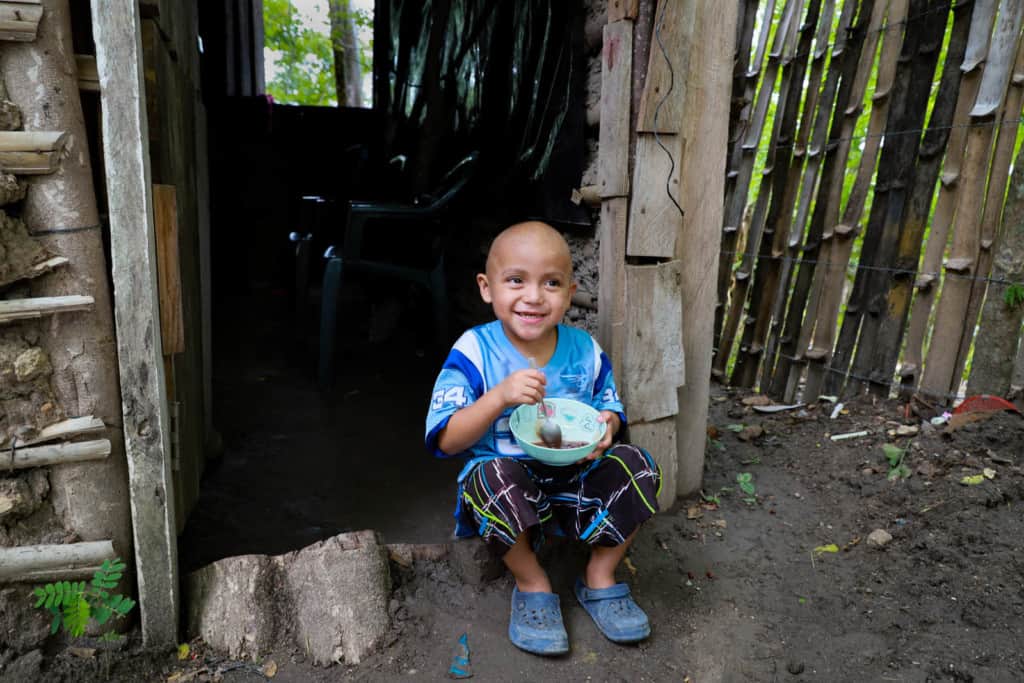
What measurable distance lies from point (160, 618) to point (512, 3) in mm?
3087

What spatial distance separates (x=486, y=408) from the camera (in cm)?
175

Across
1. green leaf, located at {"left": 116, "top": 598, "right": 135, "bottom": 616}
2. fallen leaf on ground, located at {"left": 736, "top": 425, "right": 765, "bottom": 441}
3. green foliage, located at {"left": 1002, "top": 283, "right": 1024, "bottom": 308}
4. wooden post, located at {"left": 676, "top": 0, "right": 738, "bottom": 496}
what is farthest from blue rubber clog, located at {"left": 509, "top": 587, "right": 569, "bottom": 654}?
green foliage, located at {"left": 1002, "top": 283, "right": 1024, "bottom": 308}

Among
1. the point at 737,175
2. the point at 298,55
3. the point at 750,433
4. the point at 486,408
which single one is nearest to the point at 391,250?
the point at 737,175

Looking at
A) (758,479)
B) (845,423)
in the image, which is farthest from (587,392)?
(845,423)

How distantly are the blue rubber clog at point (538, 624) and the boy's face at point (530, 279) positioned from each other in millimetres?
737

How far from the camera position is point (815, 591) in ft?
7.00

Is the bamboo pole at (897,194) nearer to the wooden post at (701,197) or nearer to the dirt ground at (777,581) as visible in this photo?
the dirt ground at (777,581)

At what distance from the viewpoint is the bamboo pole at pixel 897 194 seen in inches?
111

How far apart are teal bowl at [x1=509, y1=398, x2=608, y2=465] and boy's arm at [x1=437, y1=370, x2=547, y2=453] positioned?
102 millimetres

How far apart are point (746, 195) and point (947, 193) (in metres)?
1.29

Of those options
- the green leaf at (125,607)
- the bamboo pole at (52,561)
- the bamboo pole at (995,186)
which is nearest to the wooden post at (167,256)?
the bamboo pole at (52,561)

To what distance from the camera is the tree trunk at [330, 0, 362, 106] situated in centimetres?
1148

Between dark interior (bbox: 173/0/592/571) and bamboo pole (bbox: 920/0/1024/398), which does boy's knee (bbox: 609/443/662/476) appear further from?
bamboo pole (bbox: 920/0/1024/398)

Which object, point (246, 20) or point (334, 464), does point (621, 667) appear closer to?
point (334, 464)
